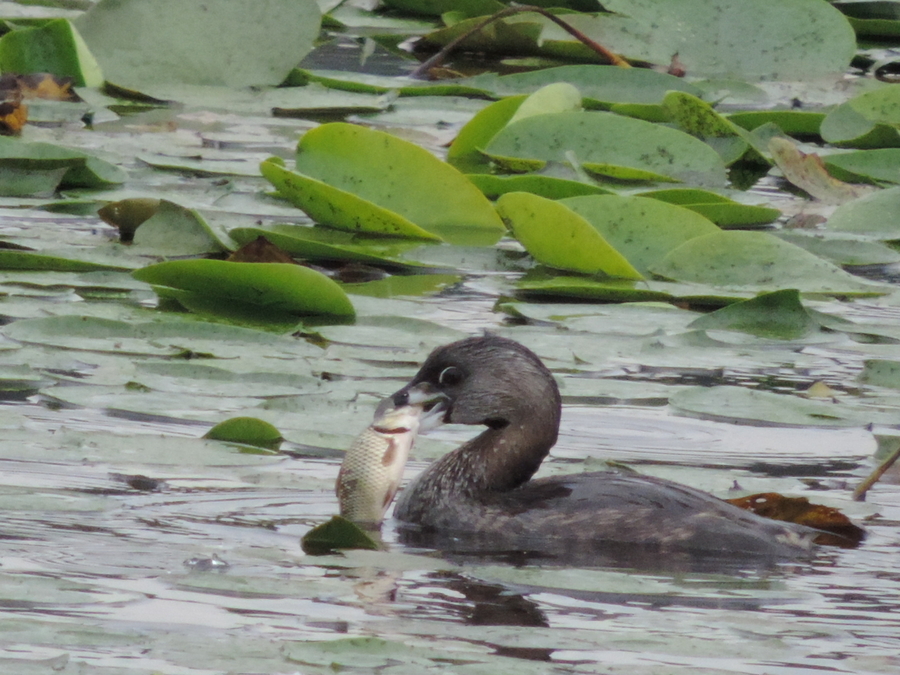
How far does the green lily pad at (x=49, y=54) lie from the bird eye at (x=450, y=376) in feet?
15.5

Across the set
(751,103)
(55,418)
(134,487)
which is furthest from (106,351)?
(751,103)

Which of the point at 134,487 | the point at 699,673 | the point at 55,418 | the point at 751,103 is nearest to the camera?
the point at 699,673

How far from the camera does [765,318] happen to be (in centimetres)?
623

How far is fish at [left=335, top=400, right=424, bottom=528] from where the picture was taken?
4.41 m

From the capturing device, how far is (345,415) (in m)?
5.02

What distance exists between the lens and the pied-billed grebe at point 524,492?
4.46m

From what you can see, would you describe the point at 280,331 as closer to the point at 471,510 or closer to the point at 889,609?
the point at 471,510

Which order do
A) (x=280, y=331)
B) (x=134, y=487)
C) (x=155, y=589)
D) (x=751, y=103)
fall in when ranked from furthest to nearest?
1. (x=751, y=103)
2. (x=280, y=331)
3. (x=134, y=487)
4. (x=155, y=589)

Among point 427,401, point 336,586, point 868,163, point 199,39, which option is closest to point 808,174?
point 868,163

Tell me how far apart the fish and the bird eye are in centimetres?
32

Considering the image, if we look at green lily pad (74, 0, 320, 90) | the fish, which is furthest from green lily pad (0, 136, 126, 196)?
the fish

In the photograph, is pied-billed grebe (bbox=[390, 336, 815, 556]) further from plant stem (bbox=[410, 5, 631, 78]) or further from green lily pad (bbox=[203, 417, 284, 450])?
plant stem (bbox=[410, 5, 631, 78])

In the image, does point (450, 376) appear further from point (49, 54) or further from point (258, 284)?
point (49, 54)

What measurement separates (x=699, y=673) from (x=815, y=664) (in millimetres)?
254
